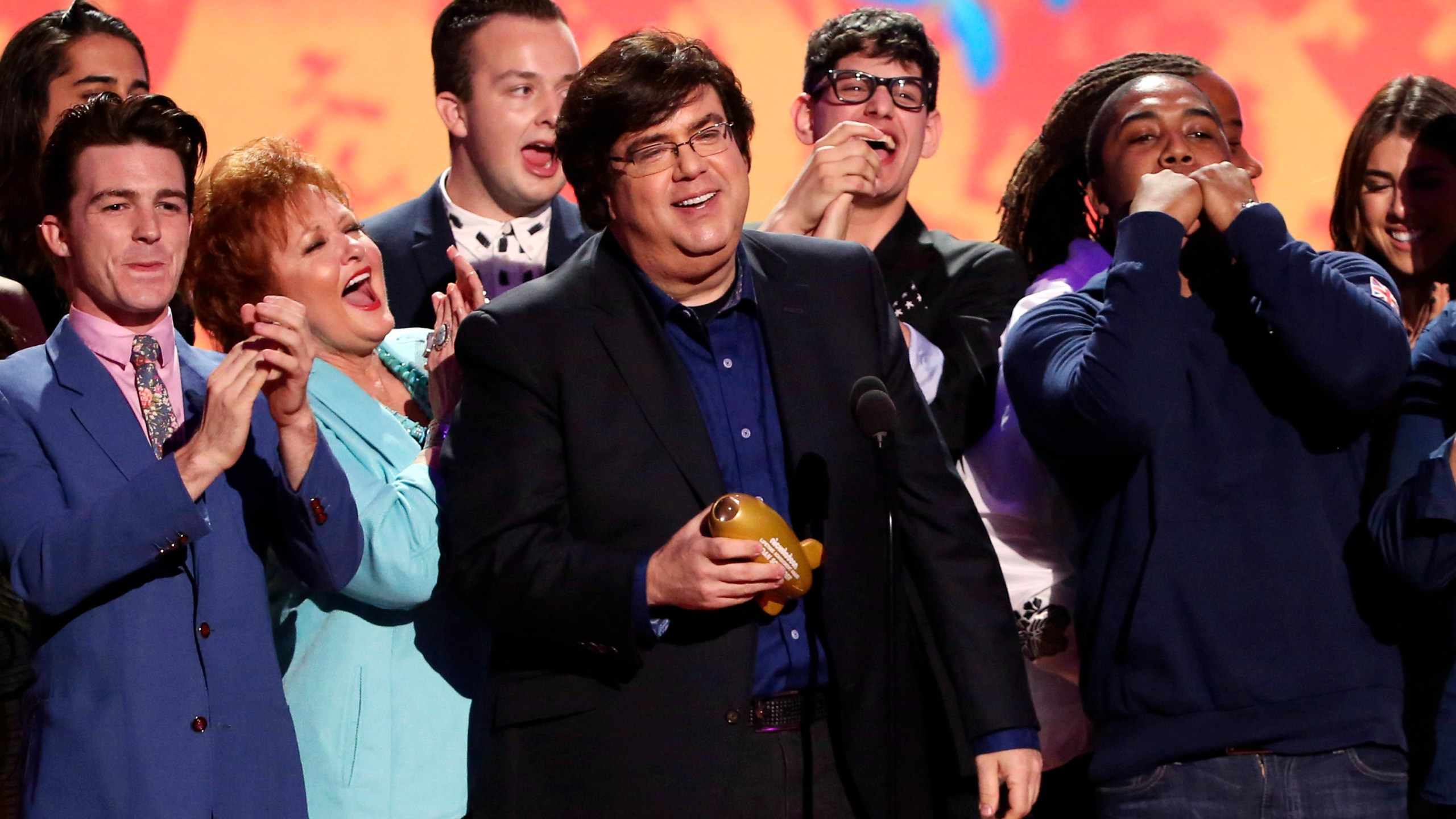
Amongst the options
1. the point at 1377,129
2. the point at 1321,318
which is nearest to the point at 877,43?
the point at 1377,129

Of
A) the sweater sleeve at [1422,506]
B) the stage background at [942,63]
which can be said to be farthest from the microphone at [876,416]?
the stage background at [942,63]

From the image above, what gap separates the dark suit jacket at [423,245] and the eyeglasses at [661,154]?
1.00 metres

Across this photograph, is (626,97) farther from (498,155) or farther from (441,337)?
(498,155)

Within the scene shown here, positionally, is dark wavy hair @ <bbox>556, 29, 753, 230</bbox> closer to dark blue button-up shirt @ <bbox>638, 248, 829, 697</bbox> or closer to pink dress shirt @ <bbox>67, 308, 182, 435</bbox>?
dark blue button-up shirt @ <bbox>638, 248, 829, 697</bbox>

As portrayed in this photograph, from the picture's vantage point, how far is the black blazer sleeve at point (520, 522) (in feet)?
7.39

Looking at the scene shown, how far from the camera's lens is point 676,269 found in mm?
2465

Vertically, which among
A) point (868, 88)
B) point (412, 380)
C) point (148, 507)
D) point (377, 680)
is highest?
point (868, 88)

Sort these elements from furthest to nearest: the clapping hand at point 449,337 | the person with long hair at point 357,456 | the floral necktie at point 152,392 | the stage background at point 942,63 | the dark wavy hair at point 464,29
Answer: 1. the stage background at point 942,63
2. the dark wavy hair at point 464,29
3. the clapping hand at point 449,337
4. the person with long hair at point 357,456
5. the floral necktie at point 152,392

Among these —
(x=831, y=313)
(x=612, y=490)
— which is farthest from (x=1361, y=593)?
(x=612, y=490)

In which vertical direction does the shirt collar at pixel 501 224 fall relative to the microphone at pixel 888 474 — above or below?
above

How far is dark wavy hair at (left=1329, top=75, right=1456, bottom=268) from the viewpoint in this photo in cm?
338

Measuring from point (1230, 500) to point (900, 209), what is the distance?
3.96 ft

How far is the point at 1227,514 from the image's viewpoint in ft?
8.15

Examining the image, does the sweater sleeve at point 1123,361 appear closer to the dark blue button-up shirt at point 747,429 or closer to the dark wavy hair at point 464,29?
the dark blue button-up shirt at point 747,429
